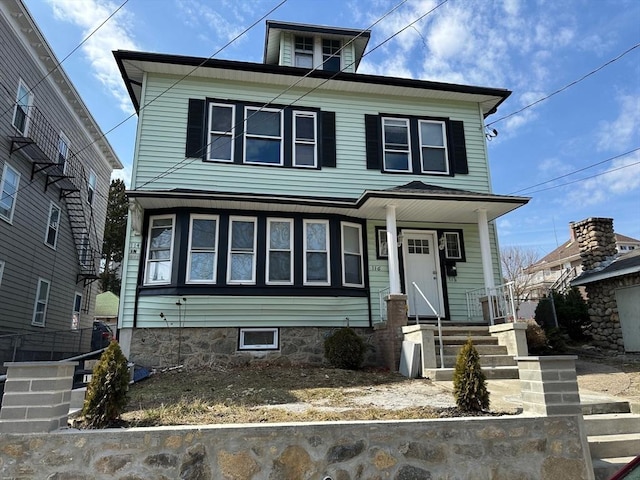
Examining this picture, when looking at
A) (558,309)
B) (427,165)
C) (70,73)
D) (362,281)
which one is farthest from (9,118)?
(558,309)

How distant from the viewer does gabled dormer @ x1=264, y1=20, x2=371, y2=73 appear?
12.7 meters

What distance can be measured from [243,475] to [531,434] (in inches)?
108

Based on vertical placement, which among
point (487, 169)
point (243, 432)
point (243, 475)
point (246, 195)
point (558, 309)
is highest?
point (487, 169)

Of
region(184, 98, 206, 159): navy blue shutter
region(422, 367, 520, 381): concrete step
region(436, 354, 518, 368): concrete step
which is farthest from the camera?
region(184, 98, 206, 159): navy blue shutter

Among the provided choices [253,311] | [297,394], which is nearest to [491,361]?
[297,394]

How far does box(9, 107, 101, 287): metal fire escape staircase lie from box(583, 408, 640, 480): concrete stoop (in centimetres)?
1426

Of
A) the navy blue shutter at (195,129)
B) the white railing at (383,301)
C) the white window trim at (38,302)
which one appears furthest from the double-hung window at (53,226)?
the white railing at (383,301)

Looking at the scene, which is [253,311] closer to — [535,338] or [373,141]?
[373,141]

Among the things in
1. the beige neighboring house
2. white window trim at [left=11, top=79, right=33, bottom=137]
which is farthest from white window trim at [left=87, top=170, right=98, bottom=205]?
the beige neighboring house

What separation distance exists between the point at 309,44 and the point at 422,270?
756 centimetres

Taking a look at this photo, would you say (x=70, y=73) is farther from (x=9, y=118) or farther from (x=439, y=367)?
(x=439, y=367)

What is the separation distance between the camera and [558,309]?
13516 mm

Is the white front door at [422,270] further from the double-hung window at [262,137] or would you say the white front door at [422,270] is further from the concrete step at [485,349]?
the double-hung window at [262,137]

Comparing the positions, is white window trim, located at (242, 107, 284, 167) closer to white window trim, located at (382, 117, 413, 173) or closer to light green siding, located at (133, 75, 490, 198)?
light green siding, located at (133, 75, 490, 198)
